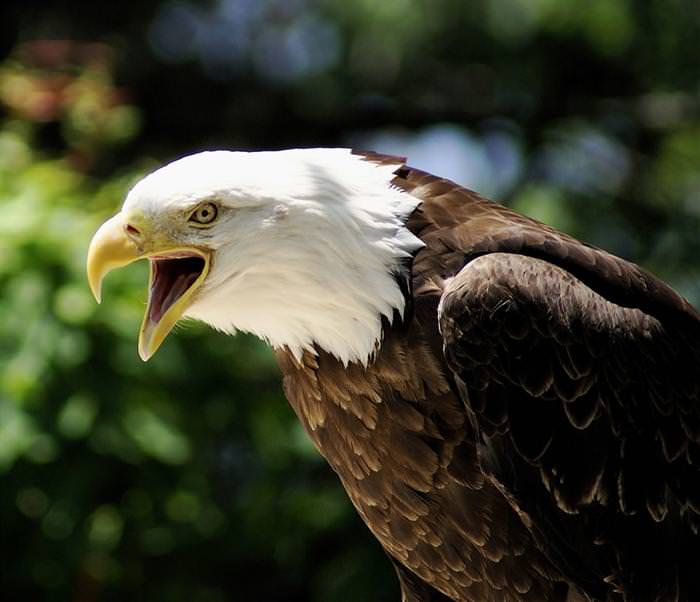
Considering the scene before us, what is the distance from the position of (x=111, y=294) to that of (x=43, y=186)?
0.70 meters

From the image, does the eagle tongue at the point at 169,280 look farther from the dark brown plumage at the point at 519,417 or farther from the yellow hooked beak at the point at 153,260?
the dark brown plumage at the point at 519,417

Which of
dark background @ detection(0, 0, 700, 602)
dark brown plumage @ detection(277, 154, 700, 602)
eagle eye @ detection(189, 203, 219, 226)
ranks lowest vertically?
dark background @ detection(0, 0, 700, 602)

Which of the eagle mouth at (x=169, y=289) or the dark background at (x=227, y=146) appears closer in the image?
the eagle mouth at (x=169, y=289)

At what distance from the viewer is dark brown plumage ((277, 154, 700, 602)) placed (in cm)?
329

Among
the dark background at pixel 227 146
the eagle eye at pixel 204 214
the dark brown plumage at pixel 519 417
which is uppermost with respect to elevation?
the eagle eye at pixel 204 214

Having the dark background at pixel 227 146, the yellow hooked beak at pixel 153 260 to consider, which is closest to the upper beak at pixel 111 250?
the yellow hooked beak at pixel 153 260

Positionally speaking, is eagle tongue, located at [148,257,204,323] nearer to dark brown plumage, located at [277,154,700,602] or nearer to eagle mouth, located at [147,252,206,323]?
eagle mouth, located at [147,252,206,323]

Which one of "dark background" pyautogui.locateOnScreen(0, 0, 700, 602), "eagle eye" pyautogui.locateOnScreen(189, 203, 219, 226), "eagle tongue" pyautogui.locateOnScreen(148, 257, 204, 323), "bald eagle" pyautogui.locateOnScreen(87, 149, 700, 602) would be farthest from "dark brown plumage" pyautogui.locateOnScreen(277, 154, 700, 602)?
"dark background" pyautogui.locateOnScreen(0, 0, 700, 602)

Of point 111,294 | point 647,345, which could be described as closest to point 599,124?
point 111,294

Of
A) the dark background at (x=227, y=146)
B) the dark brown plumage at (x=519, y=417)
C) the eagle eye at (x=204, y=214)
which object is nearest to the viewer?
the eagle eye at (x=204, y=214)

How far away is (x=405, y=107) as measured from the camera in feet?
28.4

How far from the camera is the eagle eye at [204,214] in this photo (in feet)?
10.3

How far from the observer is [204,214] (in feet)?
10.3

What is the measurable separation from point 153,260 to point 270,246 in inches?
11.3
